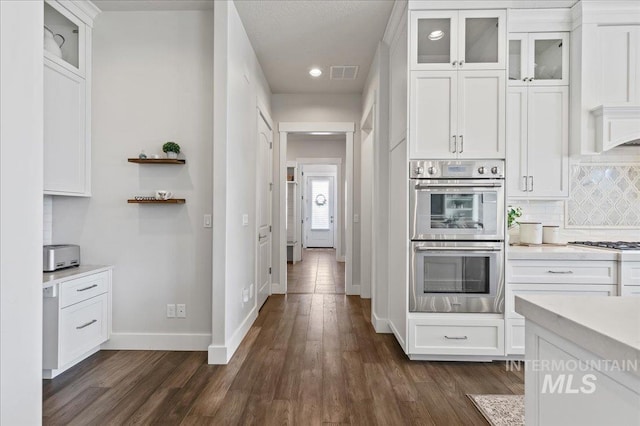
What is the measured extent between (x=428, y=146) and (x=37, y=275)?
2.43 m

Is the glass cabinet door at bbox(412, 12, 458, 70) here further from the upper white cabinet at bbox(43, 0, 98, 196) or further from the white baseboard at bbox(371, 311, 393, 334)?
the upper white cabinet at bbox(43, 0, 98, 196)

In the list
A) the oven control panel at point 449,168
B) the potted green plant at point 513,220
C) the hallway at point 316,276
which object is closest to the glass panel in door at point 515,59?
the oven control panel at point 449,168

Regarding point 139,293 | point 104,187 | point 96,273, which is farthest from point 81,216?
point 139,293

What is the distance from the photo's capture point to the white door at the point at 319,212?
1136 cm

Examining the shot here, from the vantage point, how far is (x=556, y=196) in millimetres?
2834

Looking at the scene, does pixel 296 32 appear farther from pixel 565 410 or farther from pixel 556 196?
pixel 565 410

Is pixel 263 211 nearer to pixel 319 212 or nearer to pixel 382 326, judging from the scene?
pixel 382 326

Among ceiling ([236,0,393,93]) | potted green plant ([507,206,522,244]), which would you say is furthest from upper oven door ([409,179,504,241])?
A: ceiling ([236,0,393,93])

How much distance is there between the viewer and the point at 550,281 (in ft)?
8.59

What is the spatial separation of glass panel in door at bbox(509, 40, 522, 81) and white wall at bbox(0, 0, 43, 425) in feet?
10.2

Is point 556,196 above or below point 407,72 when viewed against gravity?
below

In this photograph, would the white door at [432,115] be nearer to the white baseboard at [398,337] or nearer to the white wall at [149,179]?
the white baseboard at [398,337]

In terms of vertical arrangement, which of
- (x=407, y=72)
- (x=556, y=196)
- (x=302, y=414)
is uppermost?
(x=407, y=72)

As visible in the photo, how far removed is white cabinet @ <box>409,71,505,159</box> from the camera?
260 centimetres
